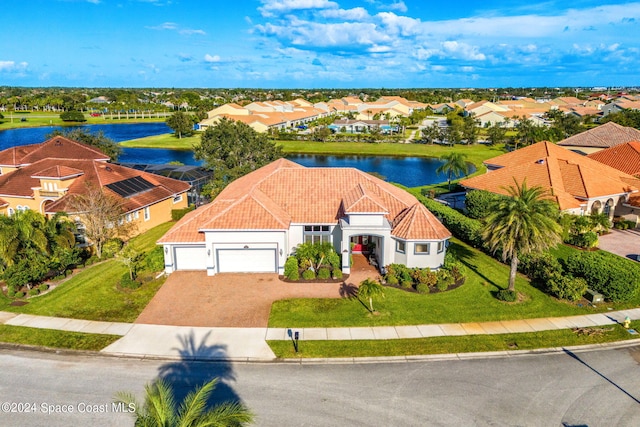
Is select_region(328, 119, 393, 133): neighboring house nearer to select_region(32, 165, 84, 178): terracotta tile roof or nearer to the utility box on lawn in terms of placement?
select_region(32, 165, 84, 178): terracotta tile roof

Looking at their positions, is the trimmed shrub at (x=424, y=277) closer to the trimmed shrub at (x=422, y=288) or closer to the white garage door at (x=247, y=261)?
the trimmed shrub at (x=422, y=288)

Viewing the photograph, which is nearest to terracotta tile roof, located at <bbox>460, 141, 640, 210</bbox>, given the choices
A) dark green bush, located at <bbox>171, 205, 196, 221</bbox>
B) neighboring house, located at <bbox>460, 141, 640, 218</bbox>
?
neighboring house, located at <bbox>460, 141, 640, 218</bbox>

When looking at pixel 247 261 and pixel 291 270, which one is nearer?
pixel 291 270

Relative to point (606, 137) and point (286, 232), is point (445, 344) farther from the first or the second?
point (606, 137)

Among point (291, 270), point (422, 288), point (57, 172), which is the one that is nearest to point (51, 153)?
point (57, 172)

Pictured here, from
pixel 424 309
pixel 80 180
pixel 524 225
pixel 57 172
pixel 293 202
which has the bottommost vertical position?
pixel 424 309

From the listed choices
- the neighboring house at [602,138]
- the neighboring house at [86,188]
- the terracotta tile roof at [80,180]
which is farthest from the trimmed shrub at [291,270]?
the neighboring house at [602,138]
